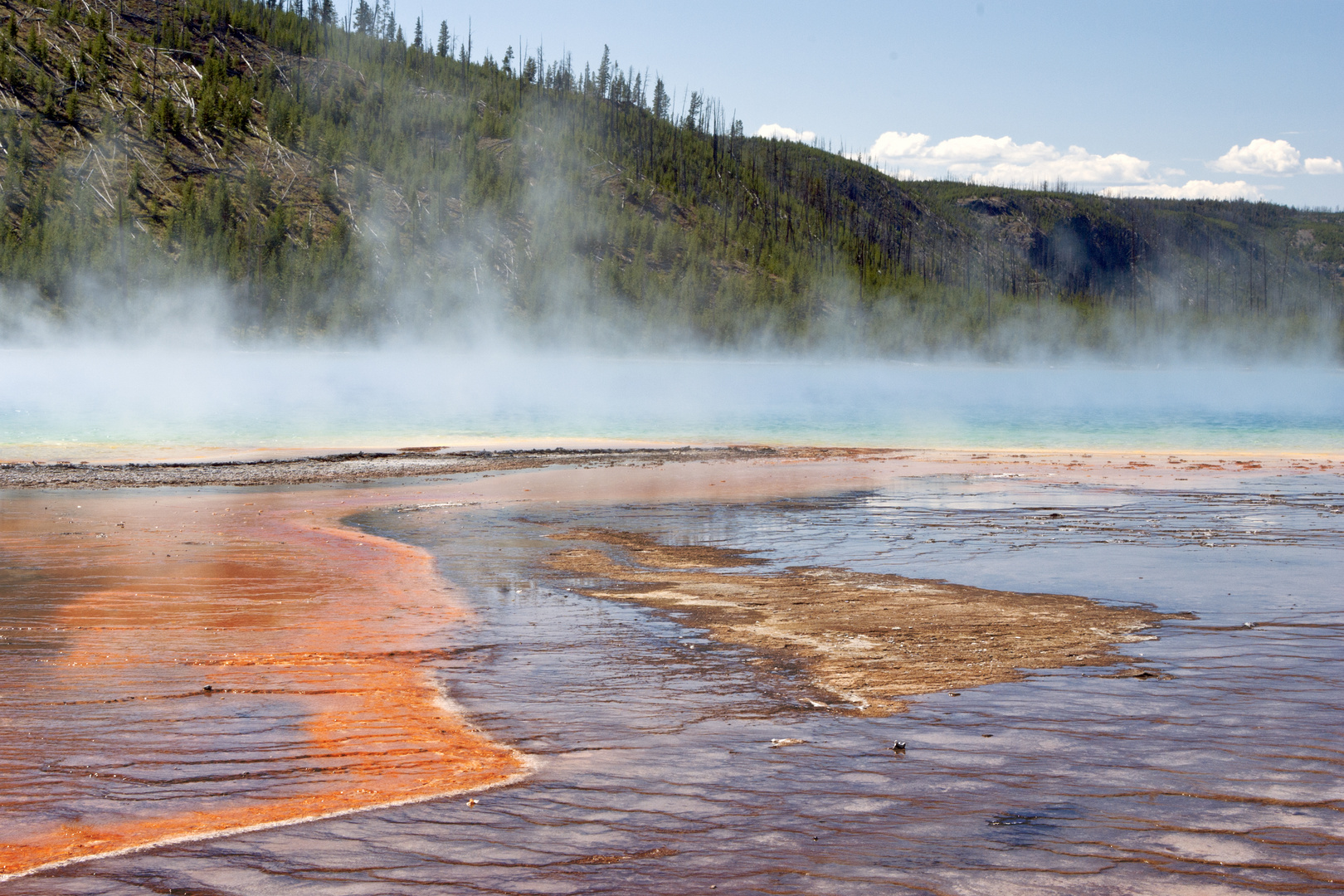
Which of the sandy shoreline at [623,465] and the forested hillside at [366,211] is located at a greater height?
the forested hillside at [366,211]

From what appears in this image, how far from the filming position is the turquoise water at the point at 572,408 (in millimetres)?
39562

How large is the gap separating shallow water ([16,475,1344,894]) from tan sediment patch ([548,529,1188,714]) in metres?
A: 0.36

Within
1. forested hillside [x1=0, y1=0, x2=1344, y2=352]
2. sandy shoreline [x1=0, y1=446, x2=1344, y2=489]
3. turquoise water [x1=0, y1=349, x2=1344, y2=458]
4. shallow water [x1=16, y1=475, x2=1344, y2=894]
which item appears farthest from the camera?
forested hillside [x1=0, y1=0, x2=1344, y2=352]

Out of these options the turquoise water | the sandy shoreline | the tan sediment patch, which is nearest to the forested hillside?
the turquoise water

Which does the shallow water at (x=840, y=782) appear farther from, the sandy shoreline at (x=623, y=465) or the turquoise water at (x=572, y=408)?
the turquoise water at (x=572, y=408)

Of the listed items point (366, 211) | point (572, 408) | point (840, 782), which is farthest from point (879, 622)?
point (366, 211)

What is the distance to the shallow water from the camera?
475cm

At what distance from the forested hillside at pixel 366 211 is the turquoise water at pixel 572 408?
14.7m

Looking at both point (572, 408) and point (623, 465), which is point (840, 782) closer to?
point (623, 465)

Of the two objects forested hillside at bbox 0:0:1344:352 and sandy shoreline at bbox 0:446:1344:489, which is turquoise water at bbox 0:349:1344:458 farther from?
forested hillside at bbox 0:0:1344:352

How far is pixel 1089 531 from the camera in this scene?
16.6m

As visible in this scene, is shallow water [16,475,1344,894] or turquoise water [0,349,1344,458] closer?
shallow water [16,475,1344,894]

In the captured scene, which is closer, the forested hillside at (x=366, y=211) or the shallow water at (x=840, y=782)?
the shallow water at (x=840, y=782)

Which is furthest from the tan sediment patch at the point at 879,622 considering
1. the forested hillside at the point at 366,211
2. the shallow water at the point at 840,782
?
the forested hillside at the point at 366,211
